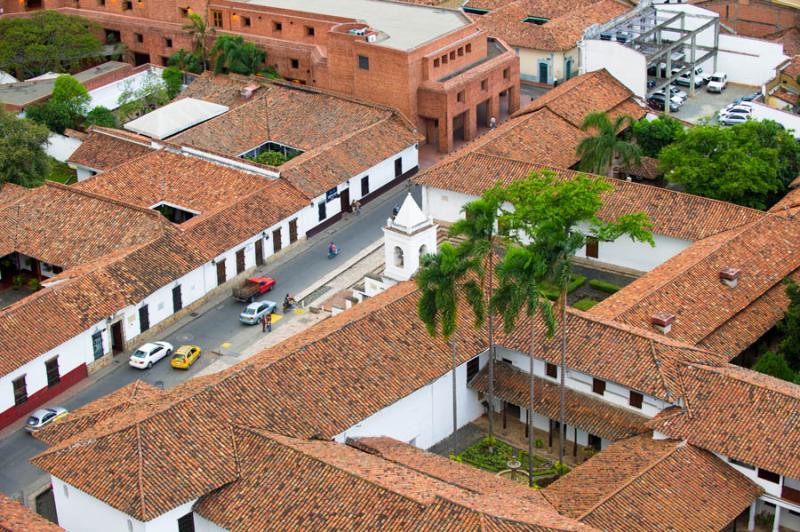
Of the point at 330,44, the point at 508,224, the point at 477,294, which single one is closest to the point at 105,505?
the point at 477,294

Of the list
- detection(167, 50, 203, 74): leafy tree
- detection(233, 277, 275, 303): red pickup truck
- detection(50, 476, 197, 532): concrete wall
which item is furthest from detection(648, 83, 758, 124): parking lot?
detection(50, 476, 197, 532): concrete wall

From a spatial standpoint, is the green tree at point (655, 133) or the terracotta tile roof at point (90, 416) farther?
the green tree at point (655, 133)

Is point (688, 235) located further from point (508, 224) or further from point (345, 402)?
point (345, 402)

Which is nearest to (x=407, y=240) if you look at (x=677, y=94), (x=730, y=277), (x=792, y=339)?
(x=730, y=277)

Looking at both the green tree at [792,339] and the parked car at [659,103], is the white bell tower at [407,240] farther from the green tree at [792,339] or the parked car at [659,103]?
the parked car at [659,103]

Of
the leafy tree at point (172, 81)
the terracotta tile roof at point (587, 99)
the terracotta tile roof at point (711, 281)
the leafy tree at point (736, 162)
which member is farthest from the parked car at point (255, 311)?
the leafy tree at point (172, 81)

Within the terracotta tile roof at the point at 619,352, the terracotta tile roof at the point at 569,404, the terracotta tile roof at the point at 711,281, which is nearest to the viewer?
the terracotta tile roof at the point at 619,352

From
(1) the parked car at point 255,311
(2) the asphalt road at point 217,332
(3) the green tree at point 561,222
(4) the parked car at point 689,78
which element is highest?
(3) the green tree at point 561,222
